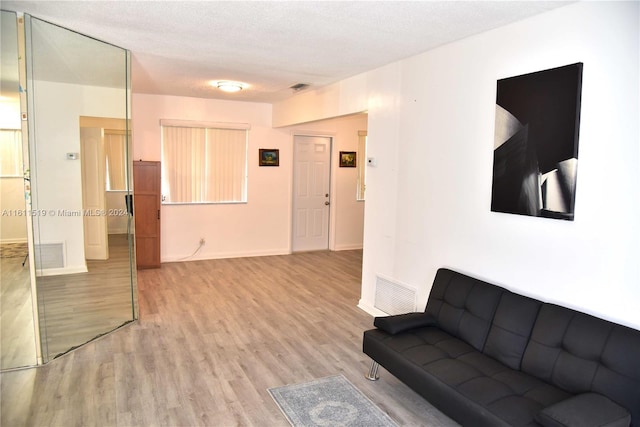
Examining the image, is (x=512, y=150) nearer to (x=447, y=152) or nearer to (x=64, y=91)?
(x=447, y=152)

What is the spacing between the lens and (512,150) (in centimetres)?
299

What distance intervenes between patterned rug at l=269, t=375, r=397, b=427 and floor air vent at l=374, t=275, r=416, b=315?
1.11m

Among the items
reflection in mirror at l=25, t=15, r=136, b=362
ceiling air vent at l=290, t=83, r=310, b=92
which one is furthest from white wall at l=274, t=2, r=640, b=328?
reflection in mirror at l=25, t=15, r=136, b=362

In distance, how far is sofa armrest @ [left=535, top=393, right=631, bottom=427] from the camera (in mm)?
1939

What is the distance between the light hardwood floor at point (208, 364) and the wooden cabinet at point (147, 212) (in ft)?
2.83

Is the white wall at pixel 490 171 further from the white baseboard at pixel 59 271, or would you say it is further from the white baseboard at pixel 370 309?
the white baseboard at pixel 59 271

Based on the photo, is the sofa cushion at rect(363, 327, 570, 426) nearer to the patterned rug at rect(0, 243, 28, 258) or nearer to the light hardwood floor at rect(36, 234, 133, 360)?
the light hardwood floor at rect(36, 234, 133, 360)

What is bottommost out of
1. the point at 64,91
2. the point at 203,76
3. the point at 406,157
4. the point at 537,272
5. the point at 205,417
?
the point at 205,417

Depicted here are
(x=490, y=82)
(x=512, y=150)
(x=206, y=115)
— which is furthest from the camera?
(x=206, y=115)

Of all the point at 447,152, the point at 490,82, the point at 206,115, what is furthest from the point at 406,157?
the point at 206,115

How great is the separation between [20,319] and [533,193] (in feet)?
12.4

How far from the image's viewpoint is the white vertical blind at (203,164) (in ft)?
22.7

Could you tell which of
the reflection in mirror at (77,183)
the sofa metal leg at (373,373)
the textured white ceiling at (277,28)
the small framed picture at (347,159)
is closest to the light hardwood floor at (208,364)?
the sofa metal leg at (373,373)

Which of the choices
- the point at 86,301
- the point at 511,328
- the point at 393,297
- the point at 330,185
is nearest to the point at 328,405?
the point at 511,328
